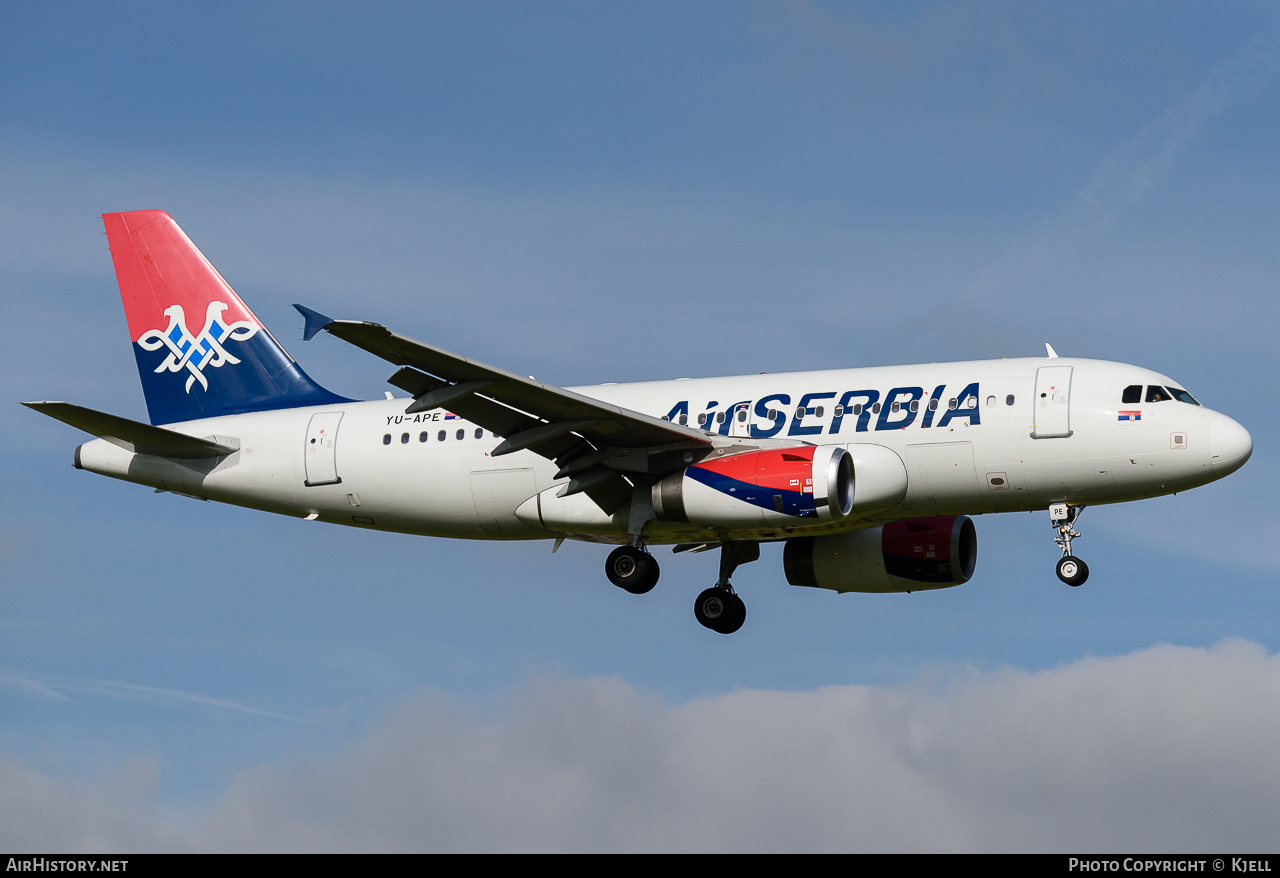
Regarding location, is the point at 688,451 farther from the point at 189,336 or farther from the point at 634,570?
the point at 189,336

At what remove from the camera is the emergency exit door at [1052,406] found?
31188 millimetres

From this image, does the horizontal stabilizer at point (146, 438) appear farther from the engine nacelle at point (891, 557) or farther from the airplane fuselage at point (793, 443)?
the engine nacelle at point (891, 557)

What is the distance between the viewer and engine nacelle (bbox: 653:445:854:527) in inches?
1209

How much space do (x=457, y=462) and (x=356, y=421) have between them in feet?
9.37

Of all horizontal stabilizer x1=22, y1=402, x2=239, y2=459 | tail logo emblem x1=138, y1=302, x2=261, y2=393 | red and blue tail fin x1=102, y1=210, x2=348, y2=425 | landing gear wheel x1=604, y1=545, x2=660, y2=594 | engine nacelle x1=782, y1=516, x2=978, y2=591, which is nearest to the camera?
landing gear wheel x1=604, y1=545, x2=660, y2=594

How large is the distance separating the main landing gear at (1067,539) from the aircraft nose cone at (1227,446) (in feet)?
9.21

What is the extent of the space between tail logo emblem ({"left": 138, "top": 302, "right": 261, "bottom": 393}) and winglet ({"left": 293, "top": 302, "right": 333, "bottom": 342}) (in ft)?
41.6

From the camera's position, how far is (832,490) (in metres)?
30.5

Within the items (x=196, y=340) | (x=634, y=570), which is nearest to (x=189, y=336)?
(x=196, y=340)

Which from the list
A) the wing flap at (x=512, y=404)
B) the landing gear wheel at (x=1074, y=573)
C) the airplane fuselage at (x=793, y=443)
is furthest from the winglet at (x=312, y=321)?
the landing gear wheel at (x=1074, y=573)

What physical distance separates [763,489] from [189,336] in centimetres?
1600

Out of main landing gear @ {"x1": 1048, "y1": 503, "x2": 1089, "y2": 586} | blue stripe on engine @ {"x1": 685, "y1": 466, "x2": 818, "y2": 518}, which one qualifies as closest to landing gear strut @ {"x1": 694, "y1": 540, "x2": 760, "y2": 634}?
blue stripe on engine @ {"x1": 685, "y1": 466, "x2": 818, "y2": 518}

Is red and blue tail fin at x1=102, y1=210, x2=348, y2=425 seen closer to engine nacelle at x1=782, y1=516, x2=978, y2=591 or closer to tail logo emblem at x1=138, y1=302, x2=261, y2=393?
tail logo emblem at x1=138, y1=302, x2=261, y2=393
